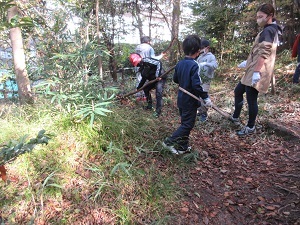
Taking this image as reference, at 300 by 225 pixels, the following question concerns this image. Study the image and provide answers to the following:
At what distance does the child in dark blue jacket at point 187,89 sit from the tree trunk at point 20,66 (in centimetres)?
231

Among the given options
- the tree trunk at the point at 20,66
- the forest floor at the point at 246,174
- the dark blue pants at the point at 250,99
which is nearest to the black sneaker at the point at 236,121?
the forest floor at the point at 246,174

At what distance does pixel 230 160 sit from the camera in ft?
10.8

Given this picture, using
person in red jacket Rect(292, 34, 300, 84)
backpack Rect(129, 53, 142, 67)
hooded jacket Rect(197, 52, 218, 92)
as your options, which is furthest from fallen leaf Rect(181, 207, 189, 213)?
person in red jacket Rect(292, 34, 300, 84)

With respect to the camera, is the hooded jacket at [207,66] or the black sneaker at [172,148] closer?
the black sneaker at [172,148]

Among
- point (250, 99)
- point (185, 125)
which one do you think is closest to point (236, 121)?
point (250, 99)

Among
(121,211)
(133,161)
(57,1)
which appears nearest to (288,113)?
(133,161)

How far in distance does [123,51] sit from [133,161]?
4820mm

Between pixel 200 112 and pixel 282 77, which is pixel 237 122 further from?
pixel 282 77

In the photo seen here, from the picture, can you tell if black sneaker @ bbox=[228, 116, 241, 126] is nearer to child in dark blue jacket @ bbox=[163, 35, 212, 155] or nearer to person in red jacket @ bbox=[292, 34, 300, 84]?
child in dark blue jacket @ bbox=[163, 35, 212, 155]

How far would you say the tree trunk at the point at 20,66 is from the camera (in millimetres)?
3258

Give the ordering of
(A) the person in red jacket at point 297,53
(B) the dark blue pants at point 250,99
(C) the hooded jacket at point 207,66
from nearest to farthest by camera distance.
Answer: (B) the dark blue pants at point 250,99 < (C) the hooded jacket at point 207,66 < (A) the person in red jacket at point 297,53

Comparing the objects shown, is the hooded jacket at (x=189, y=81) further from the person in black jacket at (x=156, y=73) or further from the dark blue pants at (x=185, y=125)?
the person in black jacket at (x=156, y=73)

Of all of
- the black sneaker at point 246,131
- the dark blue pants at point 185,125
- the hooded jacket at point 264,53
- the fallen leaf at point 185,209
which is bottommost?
the fallen leaf at point 185,209

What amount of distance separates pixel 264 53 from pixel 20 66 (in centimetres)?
366
